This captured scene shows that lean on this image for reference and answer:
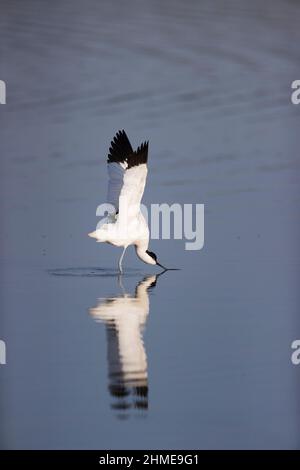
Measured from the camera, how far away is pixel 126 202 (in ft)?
20.3

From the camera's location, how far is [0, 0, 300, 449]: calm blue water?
135 inches

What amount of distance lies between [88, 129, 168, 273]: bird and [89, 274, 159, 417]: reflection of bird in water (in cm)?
69

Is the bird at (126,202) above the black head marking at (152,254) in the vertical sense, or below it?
above

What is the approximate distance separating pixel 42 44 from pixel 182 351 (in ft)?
21.1

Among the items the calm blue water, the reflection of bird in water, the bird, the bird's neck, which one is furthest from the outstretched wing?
the reflection of bird in water

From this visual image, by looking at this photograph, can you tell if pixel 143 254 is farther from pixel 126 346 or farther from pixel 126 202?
pixel 126 346

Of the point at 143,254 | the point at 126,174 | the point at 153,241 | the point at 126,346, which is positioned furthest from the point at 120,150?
the point at 126,346

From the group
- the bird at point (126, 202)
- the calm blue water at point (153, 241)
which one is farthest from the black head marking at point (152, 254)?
the calm blue water at point (153, 241)

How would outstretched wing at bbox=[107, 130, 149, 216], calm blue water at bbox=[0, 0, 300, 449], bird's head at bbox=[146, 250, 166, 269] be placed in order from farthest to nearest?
bird's head at bbox=[146, 250, 166, 269] < outstretched wing at bbox=[107, 130, 149, 216] < calm blue water at bbox=[0, 0, 300, 449]

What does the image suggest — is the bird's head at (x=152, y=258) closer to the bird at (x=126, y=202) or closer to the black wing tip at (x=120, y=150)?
the bird at (x=126, y=202)

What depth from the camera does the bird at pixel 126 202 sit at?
6.10 metres

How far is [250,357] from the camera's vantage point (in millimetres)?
4059

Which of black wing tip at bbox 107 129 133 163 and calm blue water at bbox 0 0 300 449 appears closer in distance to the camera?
calm blue water at bbox 0 0 300 449

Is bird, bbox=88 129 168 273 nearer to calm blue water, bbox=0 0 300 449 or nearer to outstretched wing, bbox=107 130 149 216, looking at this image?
outstretched wing, bbox=107 130 149 216
